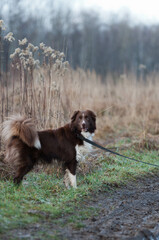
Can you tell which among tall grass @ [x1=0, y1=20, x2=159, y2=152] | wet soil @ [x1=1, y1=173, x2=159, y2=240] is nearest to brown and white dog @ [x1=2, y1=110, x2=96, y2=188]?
wet soil @ [x1=1, y1=173, x2=159, y2=240]

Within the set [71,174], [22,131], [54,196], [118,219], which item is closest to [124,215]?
[118,219]

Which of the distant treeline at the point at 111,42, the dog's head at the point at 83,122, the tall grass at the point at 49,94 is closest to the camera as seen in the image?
the dog's head at the point at 83,122

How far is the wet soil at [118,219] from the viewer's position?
360 cm

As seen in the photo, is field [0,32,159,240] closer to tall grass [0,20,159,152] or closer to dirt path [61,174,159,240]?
tall grass [0,20,159,152]

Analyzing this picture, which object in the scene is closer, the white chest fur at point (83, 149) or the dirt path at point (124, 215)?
the dirt path at point (124, 215)

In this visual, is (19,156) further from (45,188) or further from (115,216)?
(115,216)

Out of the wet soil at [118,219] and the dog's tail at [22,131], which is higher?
the dog's tail at [22,131]

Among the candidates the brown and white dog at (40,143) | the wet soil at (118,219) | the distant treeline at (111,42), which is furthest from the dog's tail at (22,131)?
the distant treeline at (111,42)

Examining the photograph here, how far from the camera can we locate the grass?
3852 millimetres

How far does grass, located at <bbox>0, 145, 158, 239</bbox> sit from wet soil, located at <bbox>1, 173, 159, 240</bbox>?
0.09 metres

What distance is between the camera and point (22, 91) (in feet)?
21.9

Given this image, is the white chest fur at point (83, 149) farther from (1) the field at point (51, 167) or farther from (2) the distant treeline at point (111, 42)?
(2) the distant treeline at point (111, 42)

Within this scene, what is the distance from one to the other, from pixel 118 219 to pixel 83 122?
67.7 inches

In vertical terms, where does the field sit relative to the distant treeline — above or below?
below
